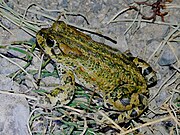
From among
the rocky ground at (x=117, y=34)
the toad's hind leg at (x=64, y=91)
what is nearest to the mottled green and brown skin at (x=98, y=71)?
the toad's hind leg at (x=64, y=91)

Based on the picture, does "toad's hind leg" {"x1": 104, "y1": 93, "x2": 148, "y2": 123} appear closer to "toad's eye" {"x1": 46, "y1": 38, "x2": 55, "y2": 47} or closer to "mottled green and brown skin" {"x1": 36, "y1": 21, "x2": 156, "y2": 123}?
"mottled green and brown skin" {"x1": 36, "y1": 21, "x2": 156, "y2": 123}

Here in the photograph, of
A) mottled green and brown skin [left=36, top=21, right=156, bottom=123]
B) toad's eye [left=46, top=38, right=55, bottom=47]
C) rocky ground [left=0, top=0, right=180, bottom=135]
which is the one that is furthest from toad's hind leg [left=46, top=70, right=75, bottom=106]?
toad's eye [left=46, top=38, right=55, bottom=47]

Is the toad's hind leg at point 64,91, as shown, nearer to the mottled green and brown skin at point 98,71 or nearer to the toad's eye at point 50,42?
the mottled green and brown skin at point 98,71

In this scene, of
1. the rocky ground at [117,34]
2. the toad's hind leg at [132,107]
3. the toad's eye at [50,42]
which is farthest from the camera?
the rocky ground at [117,34]

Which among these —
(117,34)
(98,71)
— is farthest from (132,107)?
(117,34)

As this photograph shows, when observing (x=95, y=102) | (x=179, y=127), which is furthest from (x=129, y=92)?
(x=179, y=127)

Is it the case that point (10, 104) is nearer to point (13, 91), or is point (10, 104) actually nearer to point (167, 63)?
point (13, 91)
